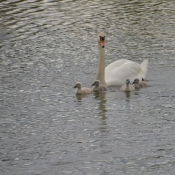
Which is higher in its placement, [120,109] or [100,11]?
[100,11]

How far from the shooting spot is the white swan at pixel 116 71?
1764 centimetres

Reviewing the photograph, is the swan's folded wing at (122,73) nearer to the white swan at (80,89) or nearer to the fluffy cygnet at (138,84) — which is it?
the fluffy cygnet at (138,84)

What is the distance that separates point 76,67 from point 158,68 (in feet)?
7.18

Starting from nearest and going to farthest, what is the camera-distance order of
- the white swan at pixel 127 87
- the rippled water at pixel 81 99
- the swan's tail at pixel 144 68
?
the rippled water at pixel 81 99, the white swan at pixel 127 87, the swan's tail at pixel 144 68

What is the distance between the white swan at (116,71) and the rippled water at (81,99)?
0.35m

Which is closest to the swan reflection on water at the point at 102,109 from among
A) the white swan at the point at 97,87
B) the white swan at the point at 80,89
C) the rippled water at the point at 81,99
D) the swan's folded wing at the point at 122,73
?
the rippled water at the point at 81,99

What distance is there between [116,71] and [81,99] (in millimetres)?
2035

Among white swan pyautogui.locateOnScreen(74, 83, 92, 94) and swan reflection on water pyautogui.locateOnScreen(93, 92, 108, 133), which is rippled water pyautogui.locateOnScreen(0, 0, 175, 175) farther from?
white swan pyautogui.locateOnScreen(74, 83, 92, 94)

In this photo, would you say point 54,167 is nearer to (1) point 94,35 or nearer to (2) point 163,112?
(2) point 163,112

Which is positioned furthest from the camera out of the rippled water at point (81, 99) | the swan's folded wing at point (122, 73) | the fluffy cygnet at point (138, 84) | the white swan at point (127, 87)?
the swan's folded wing at point (122, 73)

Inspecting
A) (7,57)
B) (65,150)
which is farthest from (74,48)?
(65,150)

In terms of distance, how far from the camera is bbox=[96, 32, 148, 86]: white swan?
17.6 meters

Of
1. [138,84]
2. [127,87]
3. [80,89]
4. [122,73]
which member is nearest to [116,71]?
[122,73]

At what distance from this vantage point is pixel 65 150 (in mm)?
12250
